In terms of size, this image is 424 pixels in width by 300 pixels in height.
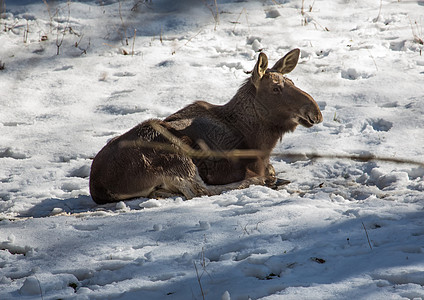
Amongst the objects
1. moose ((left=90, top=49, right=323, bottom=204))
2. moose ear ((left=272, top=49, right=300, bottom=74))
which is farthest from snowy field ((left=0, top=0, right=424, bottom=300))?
moose ear ((left=272, top=49, right=300, bottom=74))

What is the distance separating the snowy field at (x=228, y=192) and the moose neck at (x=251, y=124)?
44 centimetres

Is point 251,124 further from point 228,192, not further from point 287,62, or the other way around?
point 228,192

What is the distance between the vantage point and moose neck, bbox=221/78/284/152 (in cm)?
666

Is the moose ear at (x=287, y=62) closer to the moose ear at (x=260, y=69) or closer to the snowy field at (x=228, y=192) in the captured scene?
the moose ear at (x=260, y=69)

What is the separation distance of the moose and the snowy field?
308mm

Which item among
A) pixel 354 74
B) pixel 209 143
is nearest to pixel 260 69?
pixel 209 143

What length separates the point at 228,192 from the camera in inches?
224

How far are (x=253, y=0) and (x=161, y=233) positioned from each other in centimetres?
892

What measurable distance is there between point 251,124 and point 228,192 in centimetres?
129

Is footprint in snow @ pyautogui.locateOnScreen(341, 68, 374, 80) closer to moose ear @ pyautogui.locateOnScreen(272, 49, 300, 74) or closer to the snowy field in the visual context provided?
the snowy field

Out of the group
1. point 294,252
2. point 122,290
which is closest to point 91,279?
point 122,290

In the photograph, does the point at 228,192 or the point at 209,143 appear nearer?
the point at 228,192

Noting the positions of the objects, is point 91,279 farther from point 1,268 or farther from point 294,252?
point 294,252

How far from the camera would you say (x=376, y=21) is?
36.1 ft
